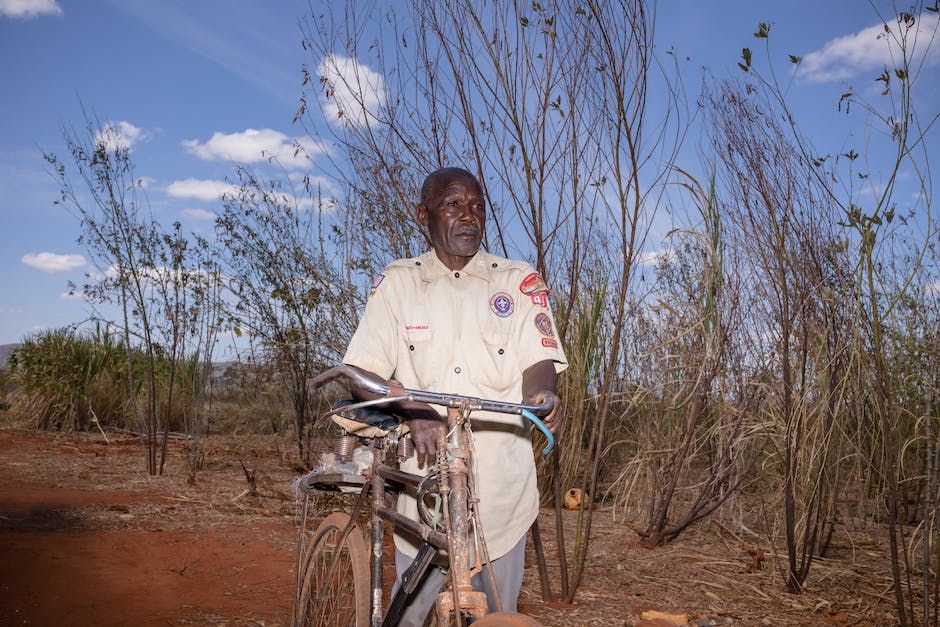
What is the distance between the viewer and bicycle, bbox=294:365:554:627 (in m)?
1.59

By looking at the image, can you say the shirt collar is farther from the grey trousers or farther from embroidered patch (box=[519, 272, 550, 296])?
the grey trousers

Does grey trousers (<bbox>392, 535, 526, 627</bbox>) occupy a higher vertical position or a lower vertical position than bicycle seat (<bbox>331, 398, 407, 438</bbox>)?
lower

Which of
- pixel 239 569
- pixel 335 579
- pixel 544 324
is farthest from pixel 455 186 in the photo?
pixel 239 569

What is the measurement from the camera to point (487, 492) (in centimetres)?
228

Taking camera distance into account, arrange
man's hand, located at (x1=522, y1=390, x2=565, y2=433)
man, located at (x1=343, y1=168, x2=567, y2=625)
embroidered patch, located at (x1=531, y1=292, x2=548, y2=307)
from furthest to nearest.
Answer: embroidered patch, located at (x1=531, y1=292, x2=548, y2=307) < man, located at (x1=343, y1=168, x2=567, y2=625) < man's hand, located at (x1=522, y1=390, x2=565, y2=433)

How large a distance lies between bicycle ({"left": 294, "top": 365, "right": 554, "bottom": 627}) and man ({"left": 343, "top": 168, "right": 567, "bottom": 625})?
0.12 metres

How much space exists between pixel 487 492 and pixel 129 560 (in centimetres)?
332

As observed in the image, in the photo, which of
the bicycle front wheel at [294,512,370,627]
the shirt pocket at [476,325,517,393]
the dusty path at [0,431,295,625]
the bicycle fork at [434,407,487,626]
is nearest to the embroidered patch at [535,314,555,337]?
the shirt pocket at [476,325,517,393]

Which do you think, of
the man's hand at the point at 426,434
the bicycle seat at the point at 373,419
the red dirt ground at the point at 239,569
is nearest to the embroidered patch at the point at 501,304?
the bicycle seat at the point at 373,419

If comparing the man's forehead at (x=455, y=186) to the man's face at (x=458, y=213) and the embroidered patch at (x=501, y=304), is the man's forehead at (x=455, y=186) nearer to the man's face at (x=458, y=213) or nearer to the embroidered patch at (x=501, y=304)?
the man's face at (x=458, y=213)

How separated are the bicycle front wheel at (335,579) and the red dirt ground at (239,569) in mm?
1295

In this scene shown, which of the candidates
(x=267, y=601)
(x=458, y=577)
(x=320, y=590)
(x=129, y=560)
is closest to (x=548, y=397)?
(x=458, y=577)

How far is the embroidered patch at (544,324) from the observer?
2311 millimetres

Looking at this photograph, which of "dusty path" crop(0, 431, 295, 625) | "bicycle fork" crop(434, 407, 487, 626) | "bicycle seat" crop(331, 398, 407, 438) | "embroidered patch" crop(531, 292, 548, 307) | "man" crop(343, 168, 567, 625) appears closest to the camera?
"bicycle fork" crop(434, 407, 487, 626)
